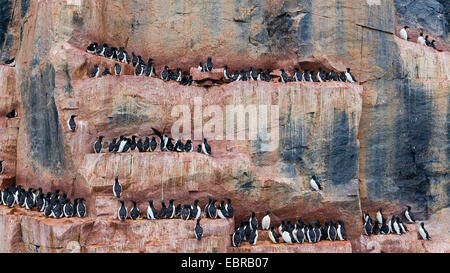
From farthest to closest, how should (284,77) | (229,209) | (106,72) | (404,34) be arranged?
(404,34)
(284,77)
(106,72)
(229,209)

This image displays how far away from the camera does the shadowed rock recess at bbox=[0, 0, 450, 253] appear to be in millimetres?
17609

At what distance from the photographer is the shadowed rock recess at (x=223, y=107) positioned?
57.8 ft

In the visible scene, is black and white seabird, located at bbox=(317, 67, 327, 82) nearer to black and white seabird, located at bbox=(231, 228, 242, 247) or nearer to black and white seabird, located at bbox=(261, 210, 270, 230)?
black and white seabird, located at bbox=(261, 210, 270, 230)

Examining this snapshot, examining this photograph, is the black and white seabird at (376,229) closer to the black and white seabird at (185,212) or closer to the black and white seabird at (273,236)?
the black and white seabird at (273,236)

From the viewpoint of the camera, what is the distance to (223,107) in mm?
19625

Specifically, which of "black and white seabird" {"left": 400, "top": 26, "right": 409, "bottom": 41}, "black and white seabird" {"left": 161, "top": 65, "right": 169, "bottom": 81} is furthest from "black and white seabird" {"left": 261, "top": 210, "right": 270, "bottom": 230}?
"black and white seabird" {"left": 400, "top": 26, "right": 409, "bottom": 41}

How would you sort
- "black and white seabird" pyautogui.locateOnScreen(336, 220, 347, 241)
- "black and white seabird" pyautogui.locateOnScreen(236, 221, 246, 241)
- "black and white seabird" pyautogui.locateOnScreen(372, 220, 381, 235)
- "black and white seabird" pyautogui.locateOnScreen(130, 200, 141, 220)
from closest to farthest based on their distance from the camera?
1. "black and white seabird" pyautogui.locateOnScreen(130, 200, 141, 220)
2. "black and white seabird" pyautogui.locateOnScreen(236, 221, 246, 241)
3. "black and white seabird" pyautogui.locateOnScreen(336, 220, 347, 241)
4. "black and white seabird" pyautogui.locateOnScreen(372, 220, 381, 235)

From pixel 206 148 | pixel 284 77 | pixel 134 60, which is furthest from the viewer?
pixel 134 60


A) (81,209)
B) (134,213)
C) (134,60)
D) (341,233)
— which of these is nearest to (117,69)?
(134,60)

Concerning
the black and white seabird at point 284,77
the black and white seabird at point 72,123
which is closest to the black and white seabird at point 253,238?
the black and white seabird at point 284,77

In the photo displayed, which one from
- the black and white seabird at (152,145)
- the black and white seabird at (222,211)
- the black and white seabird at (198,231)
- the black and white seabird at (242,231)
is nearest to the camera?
the black and white seabird at (198,231)

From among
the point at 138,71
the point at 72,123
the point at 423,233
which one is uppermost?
the point at 138,71

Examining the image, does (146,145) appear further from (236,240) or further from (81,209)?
(236,240)

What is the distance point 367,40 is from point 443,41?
583 centimetres
